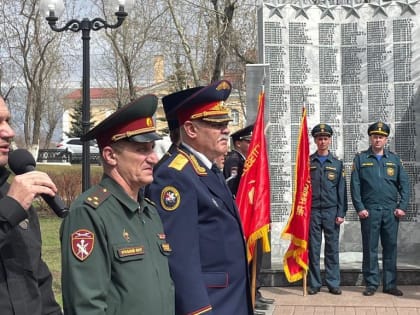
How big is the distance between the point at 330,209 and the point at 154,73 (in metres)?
21.9

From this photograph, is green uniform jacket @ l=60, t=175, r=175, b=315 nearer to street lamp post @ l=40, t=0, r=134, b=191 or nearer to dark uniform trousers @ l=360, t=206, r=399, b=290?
street lamp post @ l=40, t=0, r=134, b=191

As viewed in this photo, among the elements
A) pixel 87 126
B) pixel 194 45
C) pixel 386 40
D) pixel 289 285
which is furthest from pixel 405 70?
pixel 194 45

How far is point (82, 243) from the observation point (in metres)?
2.54

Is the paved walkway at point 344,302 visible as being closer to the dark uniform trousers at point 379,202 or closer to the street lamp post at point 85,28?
the dark uniform trousers at point 379,202

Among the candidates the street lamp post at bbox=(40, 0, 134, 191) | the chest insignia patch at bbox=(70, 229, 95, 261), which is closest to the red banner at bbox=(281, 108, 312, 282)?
the street lamp post at bbox=(40, 0, 134, 191)

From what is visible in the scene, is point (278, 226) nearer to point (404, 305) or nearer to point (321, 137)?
point (321, 137)

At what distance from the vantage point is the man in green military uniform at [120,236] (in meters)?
2.52

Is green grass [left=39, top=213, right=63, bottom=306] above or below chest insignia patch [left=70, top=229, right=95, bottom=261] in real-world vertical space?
below

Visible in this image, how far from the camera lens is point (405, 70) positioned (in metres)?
9.52

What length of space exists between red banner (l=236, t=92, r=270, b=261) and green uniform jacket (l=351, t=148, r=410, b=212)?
167cm

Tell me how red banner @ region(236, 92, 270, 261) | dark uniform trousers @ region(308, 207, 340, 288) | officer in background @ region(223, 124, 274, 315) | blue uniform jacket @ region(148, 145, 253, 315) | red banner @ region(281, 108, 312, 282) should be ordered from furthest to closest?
1. dark uniform trousers @ region(308, 207, 340, 288)
2. red banner @ region(281, 108, 312, 282)
3. officer in background @ region(223, 124, 274, 315)
4. red banner @ region(236, 92, 270, 261)
5. blue uniform jacket @ region(148, 145, 253, 315)

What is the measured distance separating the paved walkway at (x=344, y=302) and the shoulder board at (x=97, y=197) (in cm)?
498

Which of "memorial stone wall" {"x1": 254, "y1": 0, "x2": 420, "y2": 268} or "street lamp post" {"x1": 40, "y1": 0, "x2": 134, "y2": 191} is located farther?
"memorial stone wall" {"x1": 254, "y1": 0, "x2": 420, "y2": 268}

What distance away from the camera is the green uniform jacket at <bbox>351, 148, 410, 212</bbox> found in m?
8.25
